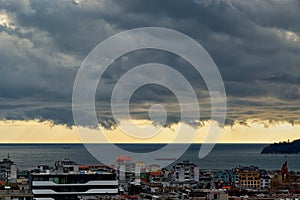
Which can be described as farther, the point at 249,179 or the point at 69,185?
the point at 249,179

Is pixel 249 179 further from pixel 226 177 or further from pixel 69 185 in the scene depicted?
pixel 69 185

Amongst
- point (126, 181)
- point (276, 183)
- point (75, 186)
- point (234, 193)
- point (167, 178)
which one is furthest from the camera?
point (167, 178)

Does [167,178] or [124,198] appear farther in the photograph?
[167,178]

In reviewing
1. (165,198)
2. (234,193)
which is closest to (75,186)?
(165,198)

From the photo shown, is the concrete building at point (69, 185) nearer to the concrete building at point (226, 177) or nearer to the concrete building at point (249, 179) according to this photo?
the concrete building at point (249, 179)

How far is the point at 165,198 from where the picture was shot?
39.5 meters

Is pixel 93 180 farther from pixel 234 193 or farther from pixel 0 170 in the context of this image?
pixel 0 170

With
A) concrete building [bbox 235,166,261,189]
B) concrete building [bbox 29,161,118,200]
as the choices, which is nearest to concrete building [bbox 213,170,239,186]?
concrete building [bbox 235,166,261,189]

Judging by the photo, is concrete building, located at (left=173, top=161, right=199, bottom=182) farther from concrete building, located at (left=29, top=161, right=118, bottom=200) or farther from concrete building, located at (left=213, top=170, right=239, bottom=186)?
concrete building, located at (left=29, top=161, right=118, bottom=200)

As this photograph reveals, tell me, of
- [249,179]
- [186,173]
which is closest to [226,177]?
[249,179]

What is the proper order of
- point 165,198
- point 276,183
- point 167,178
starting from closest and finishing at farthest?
point 165,198
point 276,183
point 167,178

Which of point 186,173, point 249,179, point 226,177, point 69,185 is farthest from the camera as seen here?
point 226,177

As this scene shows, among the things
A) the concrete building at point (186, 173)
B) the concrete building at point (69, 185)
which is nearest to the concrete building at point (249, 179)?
the concrete building at point (186, 173)

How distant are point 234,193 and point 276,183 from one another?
22.7m
